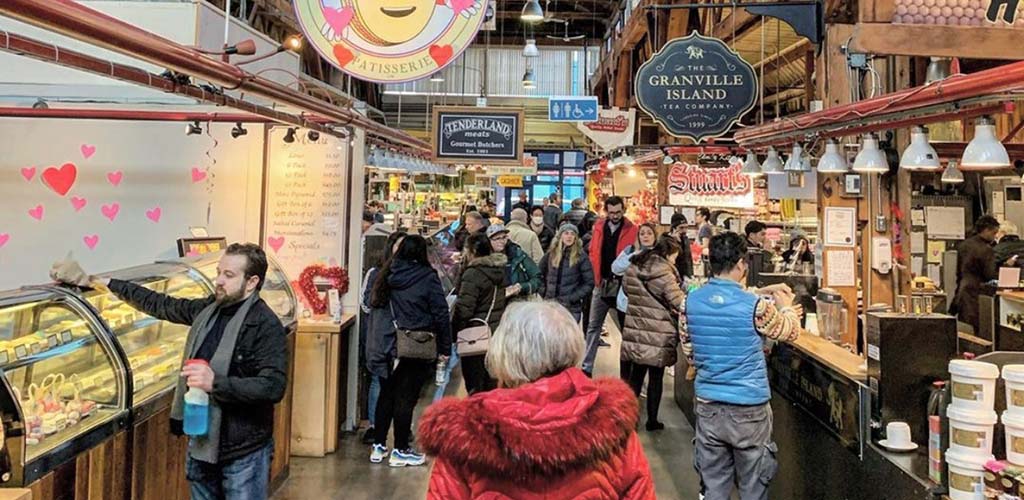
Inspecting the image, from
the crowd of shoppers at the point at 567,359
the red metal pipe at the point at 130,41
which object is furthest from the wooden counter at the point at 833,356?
the red metal pipe at the point at 130,41

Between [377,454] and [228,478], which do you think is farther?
[377,454]

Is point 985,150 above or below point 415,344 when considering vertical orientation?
above

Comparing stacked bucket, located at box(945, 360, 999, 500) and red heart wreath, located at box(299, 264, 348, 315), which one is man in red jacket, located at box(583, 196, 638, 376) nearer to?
red heart wreath, located at box(299, 264, 348, 315)

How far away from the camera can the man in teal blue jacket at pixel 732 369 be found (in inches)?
119

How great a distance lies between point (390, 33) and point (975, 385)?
2828mm

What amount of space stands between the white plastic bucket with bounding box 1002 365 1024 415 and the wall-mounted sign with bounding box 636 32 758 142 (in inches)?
123

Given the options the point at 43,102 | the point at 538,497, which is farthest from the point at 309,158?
the point at 538,497

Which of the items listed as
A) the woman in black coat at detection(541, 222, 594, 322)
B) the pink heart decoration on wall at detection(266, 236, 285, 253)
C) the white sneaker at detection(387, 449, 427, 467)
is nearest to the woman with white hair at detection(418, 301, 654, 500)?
the white sneaker at detection(387, 449, 427, 467)

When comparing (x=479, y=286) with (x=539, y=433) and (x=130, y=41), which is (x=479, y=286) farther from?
(x=539, y=433)

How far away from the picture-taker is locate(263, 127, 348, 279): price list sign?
5136 millimetres

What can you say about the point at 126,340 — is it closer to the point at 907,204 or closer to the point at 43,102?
the point at 43,102

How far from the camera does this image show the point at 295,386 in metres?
4.71

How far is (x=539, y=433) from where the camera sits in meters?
1.54

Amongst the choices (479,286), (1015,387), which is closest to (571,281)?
(479,286)
